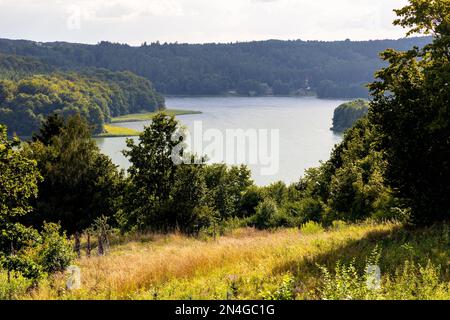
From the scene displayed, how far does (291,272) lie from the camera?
10422 mm

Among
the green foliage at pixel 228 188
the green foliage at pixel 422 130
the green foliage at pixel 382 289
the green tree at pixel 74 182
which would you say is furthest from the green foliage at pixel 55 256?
the green foliage at pixel 228 188

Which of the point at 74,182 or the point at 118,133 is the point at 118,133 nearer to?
the point at 118,133

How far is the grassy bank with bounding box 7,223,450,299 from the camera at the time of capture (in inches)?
340

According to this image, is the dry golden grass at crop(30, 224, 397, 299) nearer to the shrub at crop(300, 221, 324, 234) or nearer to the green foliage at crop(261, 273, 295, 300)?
the green foliage at crop(261, 273, 295, 300)

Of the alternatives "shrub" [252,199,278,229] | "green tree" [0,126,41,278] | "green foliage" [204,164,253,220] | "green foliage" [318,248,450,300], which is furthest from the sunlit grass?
"green foliage" [318,248,450,300]

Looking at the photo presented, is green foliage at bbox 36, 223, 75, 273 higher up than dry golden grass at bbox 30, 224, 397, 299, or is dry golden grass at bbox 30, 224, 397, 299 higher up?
dry golden grass at bbox 30, 224, 397, 299

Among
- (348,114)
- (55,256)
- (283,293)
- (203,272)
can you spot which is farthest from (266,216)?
(348,114)

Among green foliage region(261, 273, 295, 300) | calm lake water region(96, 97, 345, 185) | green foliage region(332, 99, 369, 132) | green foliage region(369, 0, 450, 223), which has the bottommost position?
calm lake water region(96, 97, 345, 185)

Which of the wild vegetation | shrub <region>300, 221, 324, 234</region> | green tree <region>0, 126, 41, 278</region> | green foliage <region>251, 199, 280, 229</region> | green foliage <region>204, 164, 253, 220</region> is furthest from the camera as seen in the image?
green foliage <region>204, 164, 253, 220</region>

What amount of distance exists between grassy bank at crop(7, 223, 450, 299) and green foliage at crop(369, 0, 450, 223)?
3.65 ft

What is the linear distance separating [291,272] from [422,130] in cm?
649
